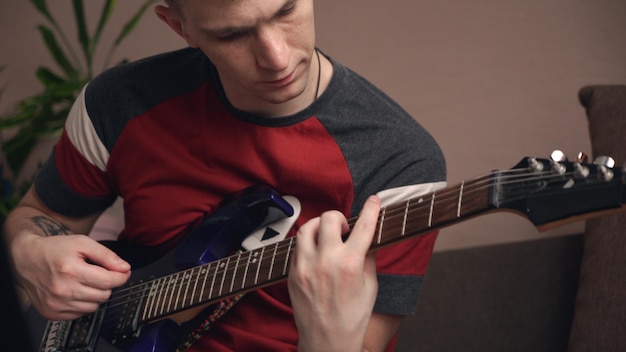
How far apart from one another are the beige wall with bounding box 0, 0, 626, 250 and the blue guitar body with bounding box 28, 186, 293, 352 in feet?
2.83

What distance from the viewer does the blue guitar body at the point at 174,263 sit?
1211mm

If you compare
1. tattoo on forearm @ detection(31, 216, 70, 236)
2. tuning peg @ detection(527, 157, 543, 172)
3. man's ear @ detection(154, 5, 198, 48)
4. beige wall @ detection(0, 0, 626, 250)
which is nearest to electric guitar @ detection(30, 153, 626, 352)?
tuning peg @ detection(527, 157, 543, 172)

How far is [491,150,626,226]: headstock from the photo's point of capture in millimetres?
790

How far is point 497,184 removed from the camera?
875 mm

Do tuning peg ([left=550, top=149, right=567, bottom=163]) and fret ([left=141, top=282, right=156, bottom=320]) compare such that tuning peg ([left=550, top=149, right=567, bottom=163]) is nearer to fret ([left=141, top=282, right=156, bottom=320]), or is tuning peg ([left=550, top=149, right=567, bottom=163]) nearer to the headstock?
the headstock

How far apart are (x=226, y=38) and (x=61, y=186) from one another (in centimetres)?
50

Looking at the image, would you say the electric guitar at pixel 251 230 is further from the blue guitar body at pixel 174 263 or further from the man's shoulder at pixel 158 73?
the man's shoulder at pixel 158 73

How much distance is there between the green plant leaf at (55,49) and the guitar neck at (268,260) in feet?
4.18

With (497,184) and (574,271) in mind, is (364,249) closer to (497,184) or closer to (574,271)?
(497,184)

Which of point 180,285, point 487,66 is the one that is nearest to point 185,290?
point 180,285

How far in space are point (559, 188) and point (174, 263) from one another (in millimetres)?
675

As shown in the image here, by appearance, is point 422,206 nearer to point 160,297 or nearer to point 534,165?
point 534,165

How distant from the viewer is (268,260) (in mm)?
1102

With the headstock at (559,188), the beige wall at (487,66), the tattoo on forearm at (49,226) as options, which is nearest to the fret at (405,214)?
the headstock at (559,188)
